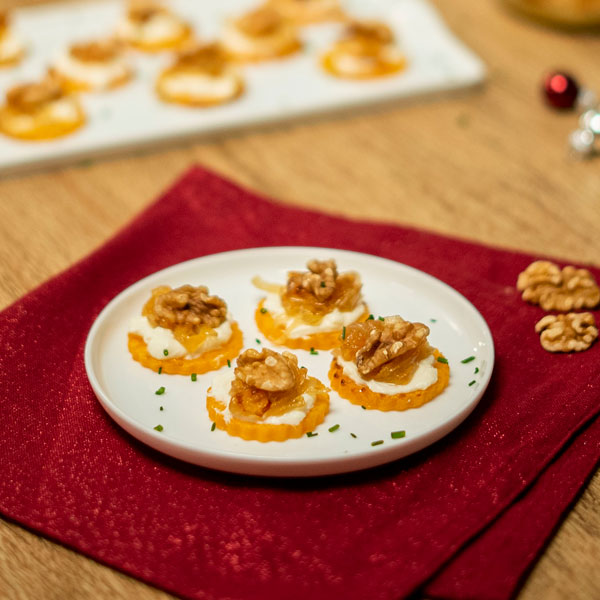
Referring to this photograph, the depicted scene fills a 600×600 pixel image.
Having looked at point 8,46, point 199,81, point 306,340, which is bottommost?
point 8,46

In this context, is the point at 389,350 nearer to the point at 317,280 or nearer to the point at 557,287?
the point at 317,280

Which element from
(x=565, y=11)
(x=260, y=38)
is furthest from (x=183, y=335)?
(x=565, y=11)

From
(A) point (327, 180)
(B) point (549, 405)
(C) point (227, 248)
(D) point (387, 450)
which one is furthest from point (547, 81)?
(D) point (387, 450)

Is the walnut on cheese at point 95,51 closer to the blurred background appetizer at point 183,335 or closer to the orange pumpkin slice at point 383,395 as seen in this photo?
the blurred background appetizer at point 183,335

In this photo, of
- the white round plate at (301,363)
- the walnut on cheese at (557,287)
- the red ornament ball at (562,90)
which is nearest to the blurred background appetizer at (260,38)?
the red ornament ball at (562,90)

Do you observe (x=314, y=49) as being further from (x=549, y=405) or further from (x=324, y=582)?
(x=324, y=582)

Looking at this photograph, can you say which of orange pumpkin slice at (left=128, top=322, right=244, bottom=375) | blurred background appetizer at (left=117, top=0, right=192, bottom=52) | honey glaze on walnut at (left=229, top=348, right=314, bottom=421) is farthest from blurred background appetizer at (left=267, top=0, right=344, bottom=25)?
honey glaze on walnut at (left=229, top=348, right=314, bottom=421)
